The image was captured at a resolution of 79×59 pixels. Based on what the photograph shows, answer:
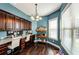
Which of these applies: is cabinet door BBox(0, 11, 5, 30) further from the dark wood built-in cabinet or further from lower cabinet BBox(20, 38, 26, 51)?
lower cabinet BBox(20, 38, 26, 51)

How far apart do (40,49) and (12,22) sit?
2.59 feet

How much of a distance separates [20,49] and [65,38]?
952 millimetres

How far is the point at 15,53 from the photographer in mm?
2064

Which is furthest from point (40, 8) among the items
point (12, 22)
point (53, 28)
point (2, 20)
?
point (2, 20)

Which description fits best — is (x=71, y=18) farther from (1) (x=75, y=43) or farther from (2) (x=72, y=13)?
(1) (x=75, y=43)

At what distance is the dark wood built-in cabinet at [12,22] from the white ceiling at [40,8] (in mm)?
204

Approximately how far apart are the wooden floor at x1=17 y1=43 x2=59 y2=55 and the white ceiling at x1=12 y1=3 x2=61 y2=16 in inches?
25.7

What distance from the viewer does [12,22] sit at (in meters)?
2.09

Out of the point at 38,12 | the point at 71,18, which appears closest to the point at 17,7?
the point at 38,12

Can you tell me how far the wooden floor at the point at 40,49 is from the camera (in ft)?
6.81

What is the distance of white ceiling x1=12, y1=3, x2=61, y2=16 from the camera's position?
203cm

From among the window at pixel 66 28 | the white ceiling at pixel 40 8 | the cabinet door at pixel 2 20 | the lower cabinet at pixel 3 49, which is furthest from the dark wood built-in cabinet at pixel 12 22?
the window at pixel 66 28

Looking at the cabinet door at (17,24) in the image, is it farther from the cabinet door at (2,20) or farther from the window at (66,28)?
the window at (66,28)

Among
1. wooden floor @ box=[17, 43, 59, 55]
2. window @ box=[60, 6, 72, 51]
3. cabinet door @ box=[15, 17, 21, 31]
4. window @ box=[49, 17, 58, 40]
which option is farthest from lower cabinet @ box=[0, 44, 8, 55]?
window @ box=[60, 6, 72, 51]
